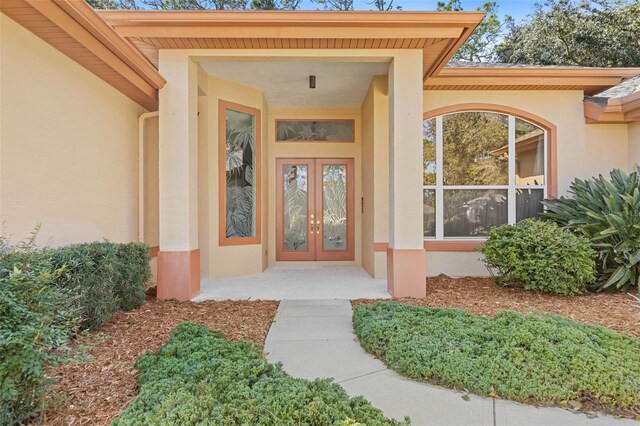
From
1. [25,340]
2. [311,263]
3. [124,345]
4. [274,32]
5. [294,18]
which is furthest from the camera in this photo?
[311,263]

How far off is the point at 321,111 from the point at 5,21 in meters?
6.36

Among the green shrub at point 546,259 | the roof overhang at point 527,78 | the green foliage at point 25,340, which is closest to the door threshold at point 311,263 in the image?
the green shrub at point 546,259

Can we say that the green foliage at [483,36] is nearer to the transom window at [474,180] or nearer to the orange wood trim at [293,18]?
the transom window at [474,180]

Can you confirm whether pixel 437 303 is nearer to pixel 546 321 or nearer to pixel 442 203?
pixel 546 321

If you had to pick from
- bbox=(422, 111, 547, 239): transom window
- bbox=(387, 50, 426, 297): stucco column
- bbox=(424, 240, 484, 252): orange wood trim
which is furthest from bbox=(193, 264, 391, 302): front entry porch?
bbox=(422, 111, 547, 239): transom window

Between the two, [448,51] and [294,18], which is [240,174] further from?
[448,51]

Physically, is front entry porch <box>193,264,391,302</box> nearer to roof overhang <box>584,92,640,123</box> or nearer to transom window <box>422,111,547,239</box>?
transom window <box>422,111,547,239</box>

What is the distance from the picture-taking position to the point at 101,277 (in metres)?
4.16

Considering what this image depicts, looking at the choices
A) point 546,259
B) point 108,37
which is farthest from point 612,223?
point 108,37

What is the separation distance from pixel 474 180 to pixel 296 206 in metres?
4.04

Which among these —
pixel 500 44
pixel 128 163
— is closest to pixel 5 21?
pixel 128 163

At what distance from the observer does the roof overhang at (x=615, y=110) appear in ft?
22.0

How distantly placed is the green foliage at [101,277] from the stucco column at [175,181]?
486 millimetres

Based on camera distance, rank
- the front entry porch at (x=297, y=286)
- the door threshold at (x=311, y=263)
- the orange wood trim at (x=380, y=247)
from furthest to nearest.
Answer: the door threshold at (x=311, y=263), the orange wood trim at (x=380, y=247), the front entry porch at (x=297, y=286)
